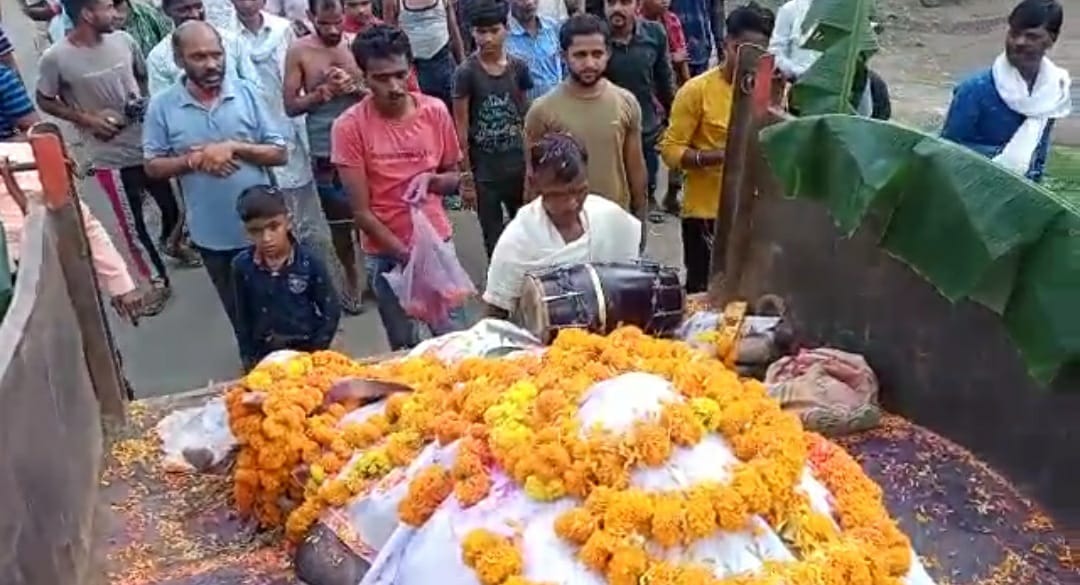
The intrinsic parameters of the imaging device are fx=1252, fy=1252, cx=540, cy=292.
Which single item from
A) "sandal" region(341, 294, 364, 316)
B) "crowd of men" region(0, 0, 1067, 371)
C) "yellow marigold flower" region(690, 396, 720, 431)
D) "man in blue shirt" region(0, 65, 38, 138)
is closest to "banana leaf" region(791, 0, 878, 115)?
"crowd of men" region(0, 0, 1067, 371)

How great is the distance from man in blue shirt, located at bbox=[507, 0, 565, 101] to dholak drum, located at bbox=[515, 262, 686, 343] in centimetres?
238

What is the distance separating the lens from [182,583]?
3.71 meters

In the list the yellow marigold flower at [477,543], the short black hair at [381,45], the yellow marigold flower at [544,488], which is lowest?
the yellow marigold flower at [477,543]

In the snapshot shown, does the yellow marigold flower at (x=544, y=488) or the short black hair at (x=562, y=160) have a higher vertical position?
the short black hair at (x=562, y=160)

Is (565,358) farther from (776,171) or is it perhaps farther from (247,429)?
(776,171)

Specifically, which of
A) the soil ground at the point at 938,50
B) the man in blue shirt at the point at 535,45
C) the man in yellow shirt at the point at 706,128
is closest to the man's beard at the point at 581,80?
the man in yellow shirt at the point at 706,128

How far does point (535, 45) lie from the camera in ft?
22.7

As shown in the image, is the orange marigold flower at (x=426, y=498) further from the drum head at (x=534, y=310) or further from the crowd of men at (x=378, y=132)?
the crowd of men at (x=378, y=132)

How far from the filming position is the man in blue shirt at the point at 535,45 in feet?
22.6

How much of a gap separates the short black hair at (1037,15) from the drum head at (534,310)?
105 inches

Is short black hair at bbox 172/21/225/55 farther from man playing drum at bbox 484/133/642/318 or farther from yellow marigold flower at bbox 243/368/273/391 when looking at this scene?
yellow marigold flower at bbox 243/368/273/391

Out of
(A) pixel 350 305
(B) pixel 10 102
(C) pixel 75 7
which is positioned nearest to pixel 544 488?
(A) pixel 350 305

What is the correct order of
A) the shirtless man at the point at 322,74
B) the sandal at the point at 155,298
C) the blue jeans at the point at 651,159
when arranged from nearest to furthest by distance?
the shirtless man at the point at 322,74 → the sandal at the point at 155,298 → the blue jeans at the point at 651,159

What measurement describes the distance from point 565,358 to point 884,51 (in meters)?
10.7
